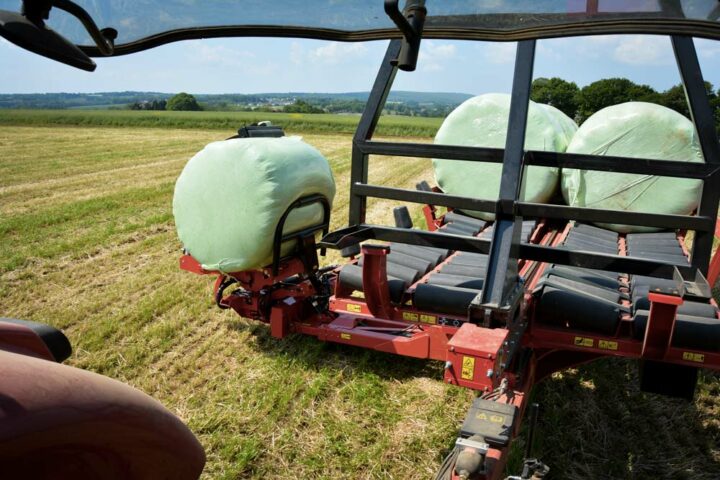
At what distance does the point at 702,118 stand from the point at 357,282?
2.19 m

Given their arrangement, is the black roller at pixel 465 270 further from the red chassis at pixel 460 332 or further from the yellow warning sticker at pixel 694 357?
the yellow warning sticker at pixel 694 357

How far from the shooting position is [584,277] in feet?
11.9

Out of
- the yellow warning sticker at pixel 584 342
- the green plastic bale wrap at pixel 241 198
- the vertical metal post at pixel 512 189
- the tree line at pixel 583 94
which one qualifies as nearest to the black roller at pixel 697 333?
the yellow warning sticker at pixel 584 342

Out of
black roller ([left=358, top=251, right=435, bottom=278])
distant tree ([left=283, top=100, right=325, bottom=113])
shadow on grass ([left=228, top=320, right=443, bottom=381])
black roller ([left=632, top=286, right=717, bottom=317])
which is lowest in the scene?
shadow on grass ([left=228, top=320, right=443, bottom=381])

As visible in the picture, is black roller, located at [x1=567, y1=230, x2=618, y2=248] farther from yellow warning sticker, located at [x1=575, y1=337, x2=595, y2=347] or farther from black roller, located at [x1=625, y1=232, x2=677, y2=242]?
yellow warning sticker, located at [x1=575, y1=337, x2=595, y2=347]

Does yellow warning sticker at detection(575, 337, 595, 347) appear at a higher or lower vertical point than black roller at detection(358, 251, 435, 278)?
lower

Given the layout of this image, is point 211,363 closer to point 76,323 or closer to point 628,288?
point 76,323

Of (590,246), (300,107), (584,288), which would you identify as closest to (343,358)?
(584,288)

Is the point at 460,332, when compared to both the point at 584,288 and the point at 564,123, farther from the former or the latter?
the point at 564,123

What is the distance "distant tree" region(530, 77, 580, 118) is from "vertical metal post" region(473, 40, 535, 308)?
5.06 metres

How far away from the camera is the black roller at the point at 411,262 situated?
4.08 meters

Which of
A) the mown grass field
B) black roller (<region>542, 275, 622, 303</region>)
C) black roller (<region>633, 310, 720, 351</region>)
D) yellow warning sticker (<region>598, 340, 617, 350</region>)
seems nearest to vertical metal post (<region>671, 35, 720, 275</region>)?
black roller (<region>633, 310, 720, 351</region>)

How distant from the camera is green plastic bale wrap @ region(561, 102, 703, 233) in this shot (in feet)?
15.8

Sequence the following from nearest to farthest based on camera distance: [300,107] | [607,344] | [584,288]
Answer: [607,344] < [584,288] < [300,107]
